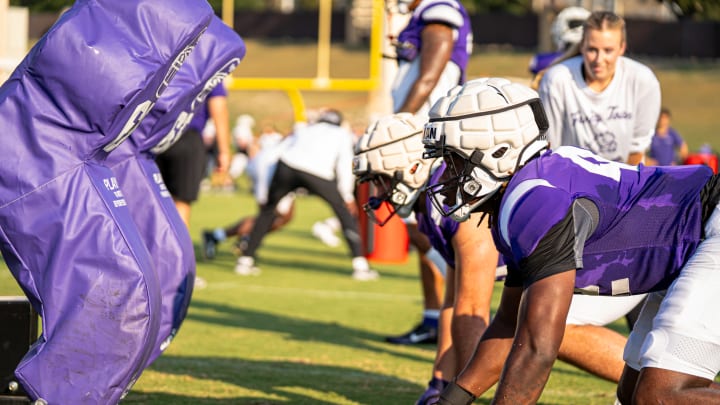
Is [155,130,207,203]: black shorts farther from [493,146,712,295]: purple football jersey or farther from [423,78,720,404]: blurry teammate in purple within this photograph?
[493,146,712,295]: purple football jersey

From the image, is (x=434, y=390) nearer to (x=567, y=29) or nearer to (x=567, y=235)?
(x=567, y=235)

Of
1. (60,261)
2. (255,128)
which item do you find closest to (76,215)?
(60,261)

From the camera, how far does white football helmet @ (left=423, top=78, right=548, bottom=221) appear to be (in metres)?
3.52

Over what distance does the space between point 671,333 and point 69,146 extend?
2061 millimetres

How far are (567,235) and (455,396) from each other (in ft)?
2.40

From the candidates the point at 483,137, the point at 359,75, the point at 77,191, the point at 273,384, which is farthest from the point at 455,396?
the point at 359,75

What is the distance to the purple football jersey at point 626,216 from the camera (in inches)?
136

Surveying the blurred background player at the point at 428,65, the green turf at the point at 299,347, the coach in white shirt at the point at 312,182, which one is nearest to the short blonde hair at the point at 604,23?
the blurred background player at the point at 428,65

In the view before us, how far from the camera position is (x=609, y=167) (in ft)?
12.0

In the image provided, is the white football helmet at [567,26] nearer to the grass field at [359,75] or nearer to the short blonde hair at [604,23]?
the short blonde hair at [604,23]

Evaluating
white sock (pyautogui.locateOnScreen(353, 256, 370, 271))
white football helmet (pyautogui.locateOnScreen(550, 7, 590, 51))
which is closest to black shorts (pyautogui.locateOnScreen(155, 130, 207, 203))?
white sock (pyautogui.locateOnScreen(353, 256, 370, 271))

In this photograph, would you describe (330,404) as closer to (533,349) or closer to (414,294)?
(533,349)

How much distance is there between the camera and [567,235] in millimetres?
3314

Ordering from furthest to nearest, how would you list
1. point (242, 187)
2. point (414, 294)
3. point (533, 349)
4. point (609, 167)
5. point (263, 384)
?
point (242, 187), point (414, 294), point (263, 384), point (609, 167), point (533, 349)
